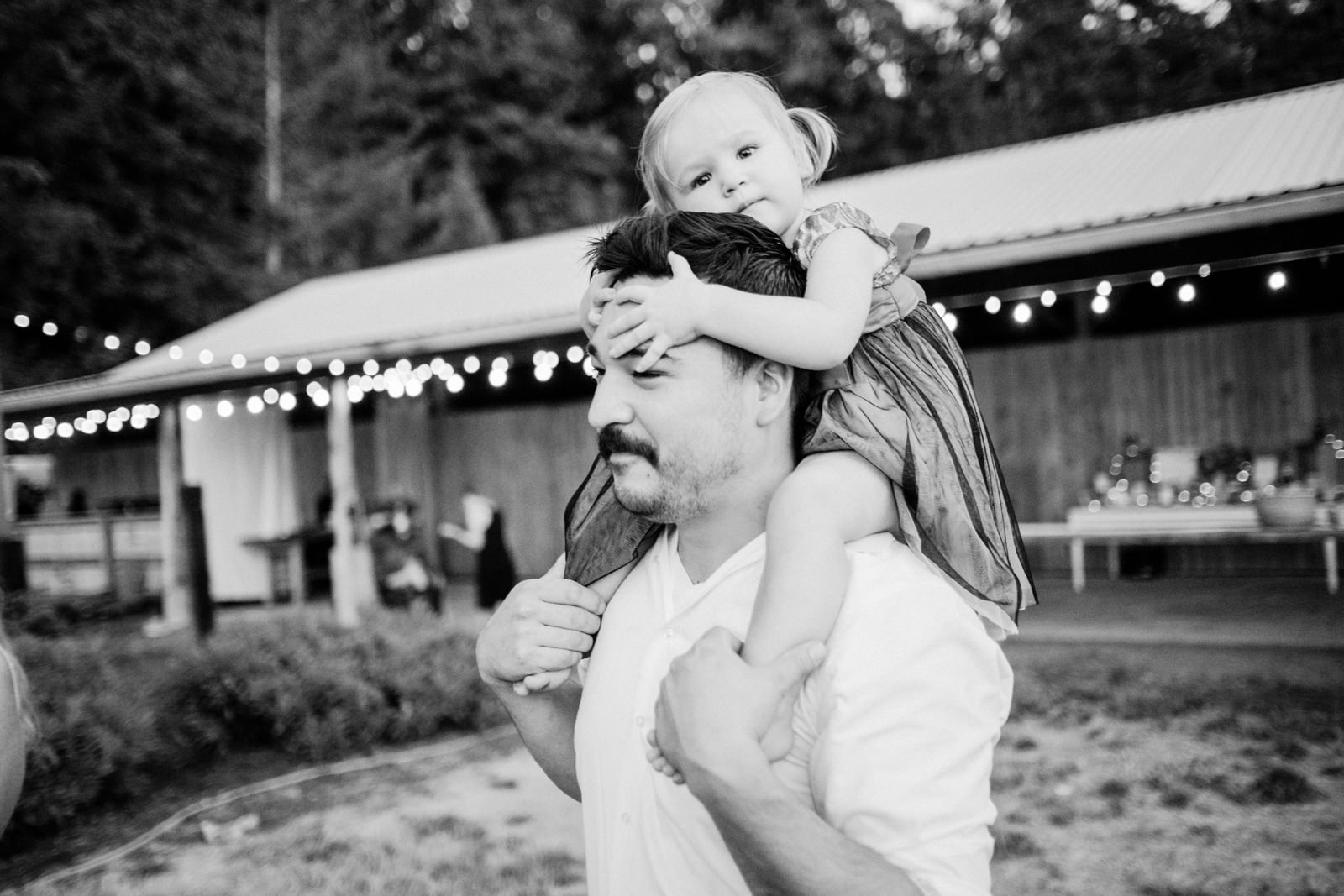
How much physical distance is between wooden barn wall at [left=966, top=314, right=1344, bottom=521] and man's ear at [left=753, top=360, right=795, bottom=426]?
10.5m

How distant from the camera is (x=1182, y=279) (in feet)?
27.4

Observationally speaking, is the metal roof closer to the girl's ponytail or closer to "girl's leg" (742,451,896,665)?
the girl's ponytail

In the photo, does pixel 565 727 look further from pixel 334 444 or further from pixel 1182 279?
pixel 334 444

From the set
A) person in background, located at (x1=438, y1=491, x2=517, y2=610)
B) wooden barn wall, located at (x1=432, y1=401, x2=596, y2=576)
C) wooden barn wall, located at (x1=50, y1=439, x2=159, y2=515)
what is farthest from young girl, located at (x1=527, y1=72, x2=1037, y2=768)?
wooden barn wall, located at (x1=50, y1=439, x2=159, y2=515)

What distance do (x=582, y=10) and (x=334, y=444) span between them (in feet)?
68.6

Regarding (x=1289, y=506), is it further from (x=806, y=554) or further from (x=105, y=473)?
(x=105, y=473)

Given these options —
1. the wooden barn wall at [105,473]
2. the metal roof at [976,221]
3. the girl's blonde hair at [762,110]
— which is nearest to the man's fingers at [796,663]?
the girl's blonde hair at [762,110]

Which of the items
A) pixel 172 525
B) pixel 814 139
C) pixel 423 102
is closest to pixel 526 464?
pixel 172 525

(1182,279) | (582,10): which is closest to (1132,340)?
(1182,279)

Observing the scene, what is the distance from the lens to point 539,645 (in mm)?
1510

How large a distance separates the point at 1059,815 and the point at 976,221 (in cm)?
600

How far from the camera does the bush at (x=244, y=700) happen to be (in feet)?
18.2

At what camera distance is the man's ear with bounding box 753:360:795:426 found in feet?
4.72

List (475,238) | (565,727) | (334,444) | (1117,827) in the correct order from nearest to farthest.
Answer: (565,727) < (1117,827) < (334,444) < (475,238)
